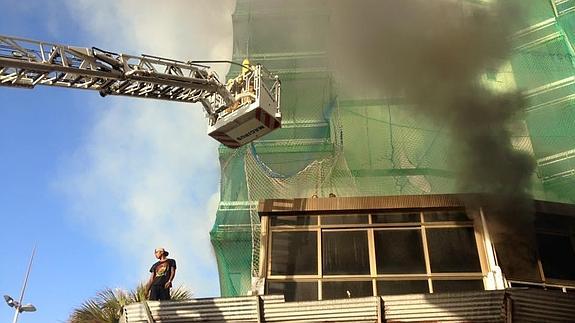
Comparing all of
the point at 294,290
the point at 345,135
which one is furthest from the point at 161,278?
the point at 345,135

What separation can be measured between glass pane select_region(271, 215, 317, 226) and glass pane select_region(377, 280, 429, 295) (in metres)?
1.75

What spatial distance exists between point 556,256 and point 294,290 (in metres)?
4.73

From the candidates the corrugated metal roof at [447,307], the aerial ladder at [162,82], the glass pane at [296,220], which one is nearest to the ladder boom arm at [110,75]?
the aerial ladder at [162,82]

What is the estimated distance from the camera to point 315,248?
988 cm

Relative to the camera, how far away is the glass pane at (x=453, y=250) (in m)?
9.41

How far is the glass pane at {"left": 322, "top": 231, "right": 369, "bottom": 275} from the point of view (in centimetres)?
960

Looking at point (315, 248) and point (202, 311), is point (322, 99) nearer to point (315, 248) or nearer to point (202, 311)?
point (315, 248)

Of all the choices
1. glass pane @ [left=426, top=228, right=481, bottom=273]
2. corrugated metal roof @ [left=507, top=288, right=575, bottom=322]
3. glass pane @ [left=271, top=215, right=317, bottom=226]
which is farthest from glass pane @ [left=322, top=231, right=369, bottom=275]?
corrugated metal roof @ [left=507, top=288, right=575, bottom=322]

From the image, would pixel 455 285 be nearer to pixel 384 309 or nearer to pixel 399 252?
pixel 399 252

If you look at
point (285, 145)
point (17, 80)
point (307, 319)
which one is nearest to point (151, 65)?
point (17, 80)

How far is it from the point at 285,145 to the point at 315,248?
644 centimetres

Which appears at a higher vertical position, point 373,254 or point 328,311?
point 373,254

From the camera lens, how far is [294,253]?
988 cm

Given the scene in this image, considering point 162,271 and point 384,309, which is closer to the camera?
point 384,309
